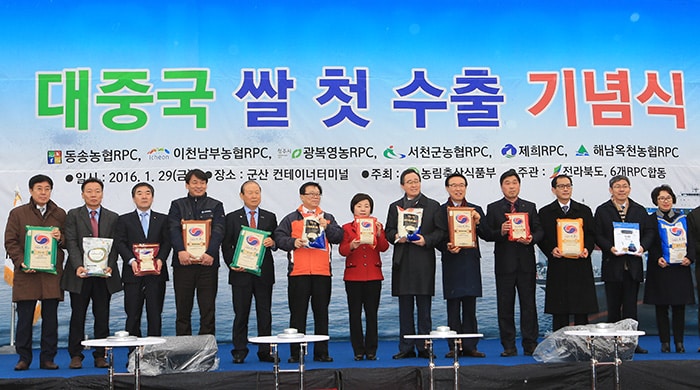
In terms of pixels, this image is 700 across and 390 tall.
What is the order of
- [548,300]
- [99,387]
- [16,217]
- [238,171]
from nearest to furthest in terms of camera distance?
[99,387]
[16,217]
[548,300]
[238,171]

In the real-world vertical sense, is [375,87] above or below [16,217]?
above

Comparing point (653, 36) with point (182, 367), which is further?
point (653, 36)

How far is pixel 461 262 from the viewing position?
593cm

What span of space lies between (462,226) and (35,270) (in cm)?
298

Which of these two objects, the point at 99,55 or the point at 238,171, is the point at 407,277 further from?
the point at 99,55

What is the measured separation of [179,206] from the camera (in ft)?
19.2

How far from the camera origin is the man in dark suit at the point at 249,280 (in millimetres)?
5750

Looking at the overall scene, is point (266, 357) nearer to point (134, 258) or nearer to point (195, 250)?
point (195, 250)

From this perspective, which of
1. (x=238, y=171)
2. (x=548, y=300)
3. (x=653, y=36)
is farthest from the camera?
(x=653, y=36)

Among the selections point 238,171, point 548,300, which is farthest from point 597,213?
point 238,171

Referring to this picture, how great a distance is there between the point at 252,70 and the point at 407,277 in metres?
2.65

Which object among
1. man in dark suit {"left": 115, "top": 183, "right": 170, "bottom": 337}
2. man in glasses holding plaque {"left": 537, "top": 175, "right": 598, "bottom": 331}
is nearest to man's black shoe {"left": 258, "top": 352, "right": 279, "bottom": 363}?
man in dark suit {"left": 115, "top": 183, "right": 170, "bottom": 337}

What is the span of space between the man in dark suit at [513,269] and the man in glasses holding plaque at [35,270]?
10.2 ft

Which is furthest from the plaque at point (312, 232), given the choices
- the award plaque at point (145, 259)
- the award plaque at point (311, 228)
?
the award plaque at point (145, 259)
